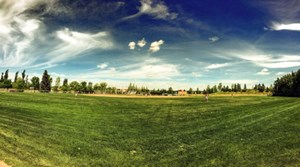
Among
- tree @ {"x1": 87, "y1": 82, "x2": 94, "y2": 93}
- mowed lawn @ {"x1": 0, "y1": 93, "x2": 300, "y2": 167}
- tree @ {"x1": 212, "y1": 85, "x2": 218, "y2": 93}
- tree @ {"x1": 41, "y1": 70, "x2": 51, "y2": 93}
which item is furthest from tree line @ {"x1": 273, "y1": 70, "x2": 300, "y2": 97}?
tree @ {"x1": 41, "y1": 70, "x2": 51, "y2": 93}

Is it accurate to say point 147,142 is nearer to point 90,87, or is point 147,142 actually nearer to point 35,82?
point 35,82

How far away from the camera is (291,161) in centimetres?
1124

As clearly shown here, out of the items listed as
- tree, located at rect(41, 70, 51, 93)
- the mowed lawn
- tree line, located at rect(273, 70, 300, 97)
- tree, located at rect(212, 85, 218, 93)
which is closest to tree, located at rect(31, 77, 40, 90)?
tree, located at rect(41, 70, 51, 93)

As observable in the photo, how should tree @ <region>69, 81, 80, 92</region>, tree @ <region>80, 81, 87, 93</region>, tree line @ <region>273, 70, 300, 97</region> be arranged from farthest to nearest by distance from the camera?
tree @ <region>80, 81, 87, 93</region> < tree @ <region>69, 81, 80, 92</region> < tree line @ <region>273, 70, 300, 97</region>

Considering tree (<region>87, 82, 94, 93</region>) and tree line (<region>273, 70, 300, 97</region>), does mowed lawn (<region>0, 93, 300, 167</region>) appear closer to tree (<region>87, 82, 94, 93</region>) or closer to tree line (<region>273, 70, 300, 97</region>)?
tree line (<region>273, 70, 300, 97</region>)

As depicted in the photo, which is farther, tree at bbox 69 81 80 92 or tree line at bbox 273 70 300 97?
tree at bbox 69 81 80 92

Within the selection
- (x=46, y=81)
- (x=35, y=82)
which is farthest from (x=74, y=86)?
(x=35, y=82)

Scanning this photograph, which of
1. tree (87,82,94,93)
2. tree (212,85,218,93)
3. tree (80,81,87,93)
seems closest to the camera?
tree (80,81,87,93)

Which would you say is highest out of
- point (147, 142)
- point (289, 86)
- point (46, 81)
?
point (46, 81)

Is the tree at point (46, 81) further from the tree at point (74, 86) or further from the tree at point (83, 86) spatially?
the tree at point (83, 86)

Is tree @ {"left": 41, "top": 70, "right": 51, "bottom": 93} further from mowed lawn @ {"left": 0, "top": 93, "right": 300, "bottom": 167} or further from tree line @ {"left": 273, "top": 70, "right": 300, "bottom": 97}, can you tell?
mowed lawn @ {"left": 0, "top": 93, "right": 300, "bottom": 167}

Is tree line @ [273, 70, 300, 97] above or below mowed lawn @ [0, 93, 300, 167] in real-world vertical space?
above

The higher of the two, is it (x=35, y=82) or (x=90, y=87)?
(x=35, y=82)

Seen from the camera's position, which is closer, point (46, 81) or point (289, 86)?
point (289, 86)
